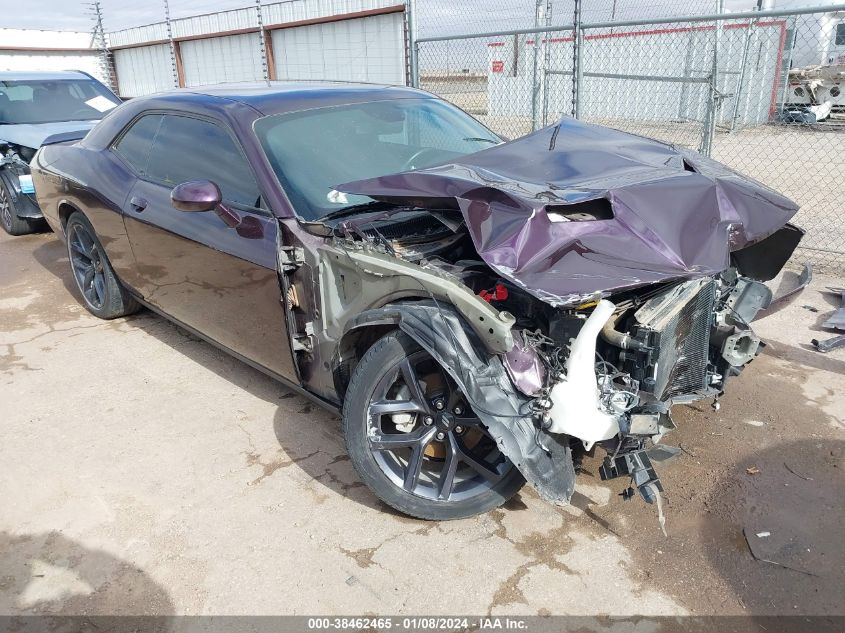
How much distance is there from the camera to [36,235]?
7.75 meters

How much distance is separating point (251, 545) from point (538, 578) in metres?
1.13

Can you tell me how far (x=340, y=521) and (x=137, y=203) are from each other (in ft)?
7.82

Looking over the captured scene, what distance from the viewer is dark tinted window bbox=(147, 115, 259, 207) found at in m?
3.27

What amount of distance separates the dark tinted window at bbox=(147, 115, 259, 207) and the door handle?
0.15 metres

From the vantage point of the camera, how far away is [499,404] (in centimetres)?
229

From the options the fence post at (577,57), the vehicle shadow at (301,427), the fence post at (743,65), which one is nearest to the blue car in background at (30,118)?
the vehicle shadow at (301,427)

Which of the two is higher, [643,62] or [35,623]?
[643,62]

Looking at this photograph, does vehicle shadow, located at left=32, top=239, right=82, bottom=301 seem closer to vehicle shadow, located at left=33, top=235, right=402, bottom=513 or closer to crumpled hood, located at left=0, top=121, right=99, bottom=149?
crumpled hood, located at left=0, top=121, right=99, bottom=149

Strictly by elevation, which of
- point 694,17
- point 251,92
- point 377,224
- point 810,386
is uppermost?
point 694,17

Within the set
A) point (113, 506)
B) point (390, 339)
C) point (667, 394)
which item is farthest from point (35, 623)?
point (667, 394)

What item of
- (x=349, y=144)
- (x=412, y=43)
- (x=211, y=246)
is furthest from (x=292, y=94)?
(x=412, y=43)

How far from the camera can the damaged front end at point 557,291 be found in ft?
7.53

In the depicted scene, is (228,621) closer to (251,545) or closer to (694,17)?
(251,545)

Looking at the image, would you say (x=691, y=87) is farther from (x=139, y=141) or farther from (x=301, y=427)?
(x=301, y=427)
